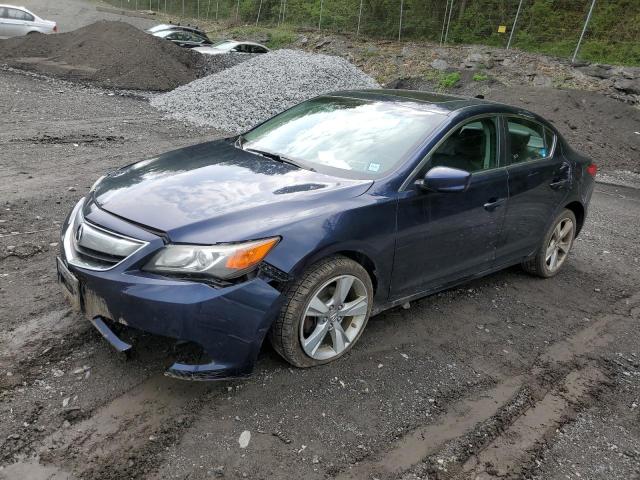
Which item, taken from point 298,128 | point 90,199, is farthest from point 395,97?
point 90,199

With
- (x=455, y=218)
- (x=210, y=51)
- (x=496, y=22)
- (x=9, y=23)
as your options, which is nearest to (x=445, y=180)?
(x=455, y=218)

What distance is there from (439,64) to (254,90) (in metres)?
8.06

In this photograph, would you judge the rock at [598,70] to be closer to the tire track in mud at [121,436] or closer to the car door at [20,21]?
the tire track in mud at [121,436]

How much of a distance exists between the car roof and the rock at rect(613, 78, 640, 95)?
12229 mm

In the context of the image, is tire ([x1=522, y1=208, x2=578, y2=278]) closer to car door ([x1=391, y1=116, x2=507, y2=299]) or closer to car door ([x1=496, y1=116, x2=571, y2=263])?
car door ([x1=496, y1=116, x2=571, y2=263])

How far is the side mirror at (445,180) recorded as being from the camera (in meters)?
3.73

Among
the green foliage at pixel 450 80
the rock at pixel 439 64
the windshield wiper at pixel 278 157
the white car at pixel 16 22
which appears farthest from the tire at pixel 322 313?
the white car at pixel 16 22

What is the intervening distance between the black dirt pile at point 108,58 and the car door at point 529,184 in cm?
1295

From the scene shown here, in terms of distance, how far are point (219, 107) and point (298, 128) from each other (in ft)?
29.5

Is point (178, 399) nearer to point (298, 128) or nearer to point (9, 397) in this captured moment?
point (9, 397)

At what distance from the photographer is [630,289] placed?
5.55 metres

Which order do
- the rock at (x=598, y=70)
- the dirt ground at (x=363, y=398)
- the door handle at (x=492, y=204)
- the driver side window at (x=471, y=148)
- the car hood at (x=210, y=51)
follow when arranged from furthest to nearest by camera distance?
the car hood at (x=210, y=51)
the rock at (x=598, y=70)
the door handle at (x=492, y=204)
the driver side window at (x=471, y=148)
the dirt ground at (x=363, y=398)

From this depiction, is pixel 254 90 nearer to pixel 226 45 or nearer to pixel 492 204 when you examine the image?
pixel 226 45

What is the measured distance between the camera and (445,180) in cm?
372
